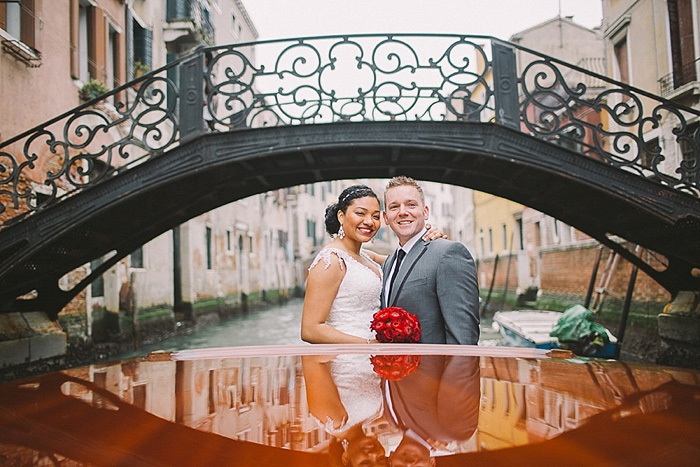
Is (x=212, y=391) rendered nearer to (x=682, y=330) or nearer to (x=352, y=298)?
(x=352, y=298)

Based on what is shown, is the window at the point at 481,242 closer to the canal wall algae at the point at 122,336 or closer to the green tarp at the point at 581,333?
the canal wall algae at the point at 122,336

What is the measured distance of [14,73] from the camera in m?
5.92

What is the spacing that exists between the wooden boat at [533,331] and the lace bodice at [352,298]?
17.3ft

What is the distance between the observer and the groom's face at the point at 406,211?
2.48 metres

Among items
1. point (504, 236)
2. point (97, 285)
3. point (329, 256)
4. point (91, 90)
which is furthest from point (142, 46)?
point (504, 236)

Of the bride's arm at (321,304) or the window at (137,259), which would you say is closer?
the bride's arm at (321,304)

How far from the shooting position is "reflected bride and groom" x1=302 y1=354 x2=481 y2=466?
71 cm

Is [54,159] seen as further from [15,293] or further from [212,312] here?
[212,312]

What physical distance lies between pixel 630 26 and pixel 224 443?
36.5 ft

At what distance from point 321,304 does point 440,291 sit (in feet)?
1.95

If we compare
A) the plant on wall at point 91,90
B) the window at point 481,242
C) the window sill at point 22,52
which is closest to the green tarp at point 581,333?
the plant on wall at point 91,90

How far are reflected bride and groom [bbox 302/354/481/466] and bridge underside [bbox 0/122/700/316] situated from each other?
3.33m

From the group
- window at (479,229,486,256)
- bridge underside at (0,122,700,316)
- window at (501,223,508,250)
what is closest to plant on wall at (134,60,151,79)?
bridge underside at (0,122,700,316)

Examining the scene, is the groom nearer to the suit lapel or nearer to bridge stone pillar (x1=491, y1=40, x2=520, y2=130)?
the suit lapel
